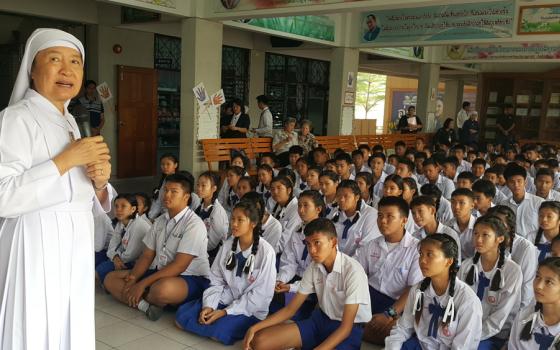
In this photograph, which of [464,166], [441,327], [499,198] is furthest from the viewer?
[464,166]

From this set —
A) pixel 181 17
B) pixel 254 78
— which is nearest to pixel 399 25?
pixel 254 78

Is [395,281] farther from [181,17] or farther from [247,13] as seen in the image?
[181,17]

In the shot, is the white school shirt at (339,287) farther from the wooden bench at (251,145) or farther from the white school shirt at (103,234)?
the wooden bench at (251,145)

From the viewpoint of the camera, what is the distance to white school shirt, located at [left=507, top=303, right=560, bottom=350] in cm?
245

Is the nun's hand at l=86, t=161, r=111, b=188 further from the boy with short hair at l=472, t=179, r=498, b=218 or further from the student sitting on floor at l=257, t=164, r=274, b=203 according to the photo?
the student sitting on floor at l=257, t=164, r=274, b=203

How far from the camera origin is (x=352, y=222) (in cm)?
433

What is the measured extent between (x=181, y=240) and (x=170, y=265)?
201 millimetres

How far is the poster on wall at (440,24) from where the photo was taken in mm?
8312

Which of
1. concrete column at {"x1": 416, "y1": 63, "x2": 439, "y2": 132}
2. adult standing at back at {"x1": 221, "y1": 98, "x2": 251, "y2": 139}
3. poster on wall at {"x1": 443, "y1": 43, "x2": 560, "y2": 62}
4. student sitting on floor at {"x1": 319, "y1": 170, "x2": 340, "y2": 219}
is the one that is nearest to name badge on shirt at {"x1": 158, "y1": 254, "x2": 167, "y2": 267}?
student sitting on floor at {"x1": 319, "y1": 170, "x2": 340, "y2": 219}

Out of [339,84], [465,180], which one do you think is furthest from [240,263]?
[339,84]

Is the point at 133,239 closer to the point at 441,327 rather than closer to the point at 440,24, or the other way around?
the point at 441,327

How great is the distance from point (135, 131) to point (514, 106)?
11.7m

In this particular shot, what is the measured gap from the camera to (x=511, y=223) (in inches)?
142

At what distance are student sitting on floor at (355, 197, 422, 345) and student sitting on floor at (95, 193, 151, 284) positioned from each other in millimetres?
1899
